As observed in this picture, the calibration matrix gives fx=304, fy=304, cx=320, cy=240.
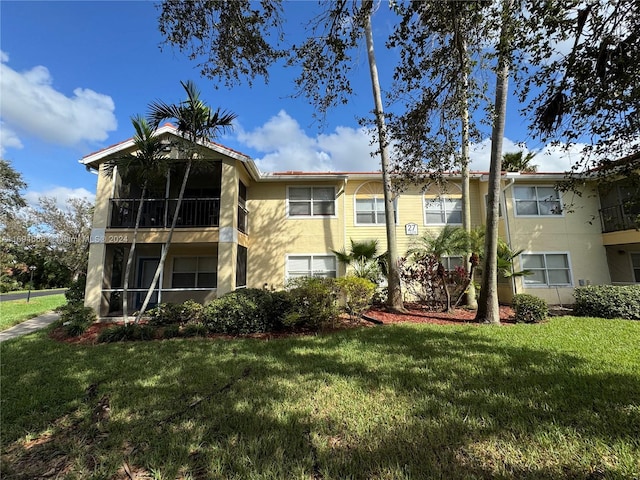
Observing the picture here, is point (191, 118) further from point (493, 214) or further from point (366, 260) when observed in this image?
point (493, 214)

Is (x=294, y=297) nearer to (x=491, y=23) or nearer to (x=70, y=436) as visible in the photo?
(x=70, y=436)

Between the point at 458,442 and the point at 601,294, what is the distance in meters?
11.1

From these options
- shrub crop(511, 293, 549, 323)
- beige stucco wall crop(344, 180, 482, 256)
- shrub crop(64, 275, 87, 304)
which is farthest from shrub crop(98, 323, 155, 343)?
shrub crop(511, 293, 549, 323)

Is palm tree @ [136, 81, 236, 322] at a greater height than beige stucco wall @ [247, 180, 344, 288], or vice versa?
palm tree @ [136, 81, 236, 322]

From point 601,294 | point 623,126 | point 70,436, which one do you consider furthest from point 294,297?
point 601,294

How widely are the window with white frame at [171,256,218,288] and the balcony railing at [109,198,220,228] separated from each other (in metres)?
1.81

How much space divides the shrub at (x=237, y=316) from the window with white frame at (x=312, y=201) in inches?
233

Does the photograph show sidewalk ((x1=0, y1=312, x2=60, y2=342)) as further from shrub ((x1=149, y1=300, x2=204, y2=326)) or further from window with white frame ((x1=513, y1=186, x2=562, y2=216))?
window with white frame ((x1=513, y1=186, x2=562, y2=216))

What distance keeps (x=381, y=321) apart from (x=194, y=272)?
27.7 ft

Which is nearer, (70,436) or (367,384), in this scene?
(70,436)

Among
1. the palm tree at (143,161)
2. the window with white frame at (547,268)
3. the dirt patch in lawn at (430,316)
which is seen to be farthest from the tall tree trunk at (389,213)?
the palm tree at (143,161)

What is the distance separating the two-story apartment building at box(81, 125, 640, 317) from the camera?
13.2m

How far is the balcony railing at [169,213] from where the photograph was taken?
1194 centimetres

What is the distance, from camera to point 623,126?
167 inches
